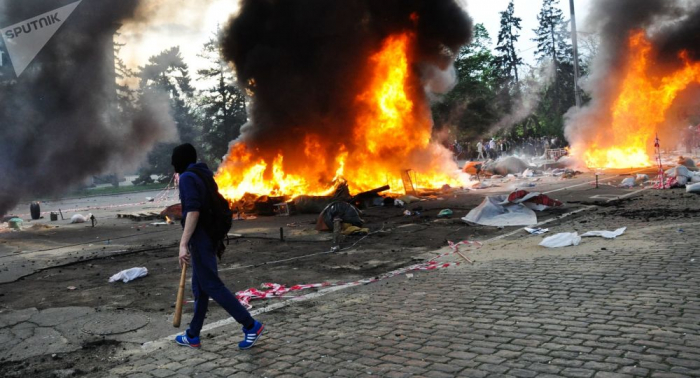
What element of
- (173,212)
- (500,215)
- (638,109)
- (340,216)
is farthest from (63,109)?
(638,109)

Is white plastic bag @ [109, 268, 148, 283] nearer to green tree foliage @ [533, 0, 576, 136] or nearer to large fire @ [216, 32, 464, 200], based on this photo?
large fire @ [216, 32, 464, 200]

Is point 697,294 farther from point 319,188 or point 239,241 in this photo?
point 319,188

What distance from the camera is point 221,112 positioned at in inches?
1628

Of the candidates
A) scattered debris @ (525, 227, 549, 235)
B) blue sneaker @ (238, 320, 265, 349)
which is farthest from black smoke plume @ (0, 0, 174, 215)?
scattered debris @ (525, 227, 549, 235)

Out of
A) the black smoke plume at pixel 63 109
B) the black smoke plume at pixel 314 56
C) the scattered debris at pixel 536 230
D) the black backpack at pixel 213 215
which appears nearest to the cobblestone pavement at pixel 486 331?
the black backpack at pixel 213 215

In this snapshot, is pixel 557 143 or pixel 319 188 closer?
pixel 319 188

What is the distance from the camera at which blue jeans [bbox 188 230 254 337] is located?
4.29 m

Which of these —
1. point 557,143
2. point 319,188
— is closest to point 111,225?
→ point 319,188

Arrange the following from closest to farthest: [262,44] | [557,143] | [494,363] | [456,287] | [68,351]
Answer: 1. [494,363]
2. [68,351]
3. [456,287]
4. [262,44]
5. [557,143]

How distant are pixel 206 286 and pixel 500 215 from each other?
776cm

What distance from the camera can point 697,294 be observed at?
15.8ft

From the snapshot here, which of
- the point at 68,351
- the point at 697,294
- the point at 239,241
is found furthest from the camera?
the point at 239,241

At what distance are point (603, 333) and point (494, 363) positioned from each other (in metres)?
1.06

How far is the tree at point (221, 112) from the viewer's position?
3840 cm
